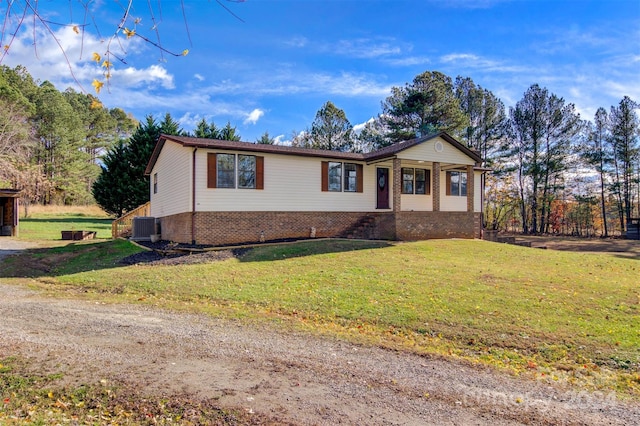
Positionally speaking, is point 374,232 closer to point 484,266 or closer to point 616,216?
point 484,266

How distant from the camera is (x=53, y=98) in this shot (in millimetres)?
39875

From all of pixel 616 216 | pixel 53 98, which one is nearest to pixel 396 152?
pixel 616 216

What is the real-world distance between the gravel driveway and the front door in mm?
13266

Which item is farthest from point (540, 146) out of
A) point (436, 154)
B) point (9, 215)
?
point (9, 215)

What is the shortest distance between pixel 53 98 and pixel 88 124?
9.22 meters

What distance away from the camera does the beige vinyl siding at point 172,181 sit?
14759mm

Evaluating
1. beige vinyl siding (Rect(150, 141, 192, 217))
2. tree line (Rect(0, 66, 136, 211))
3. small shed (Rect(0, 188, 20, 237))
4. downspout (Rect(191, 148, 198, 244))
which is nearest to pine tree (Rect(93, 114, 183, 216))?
tree line (Rect(0, 66, 136, 211))

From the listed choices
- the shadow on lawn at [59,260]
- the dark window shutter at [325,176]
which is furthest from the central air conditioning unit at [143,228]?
the dark window shutter at [325,176]

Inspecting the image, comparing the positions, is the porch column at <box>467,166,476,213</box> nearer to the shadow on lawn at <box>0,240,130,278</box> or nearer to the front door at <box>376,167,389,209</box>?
the front door at <box>376,167,389,209</box>

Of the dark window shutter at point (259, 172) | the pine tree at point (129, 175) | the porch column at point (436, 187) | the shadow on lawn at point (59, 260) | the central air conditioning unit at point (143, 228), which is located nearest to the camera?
the shadow on lawn at point (59, 260)

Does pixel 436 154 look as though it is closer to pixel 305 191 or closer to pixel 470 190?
pixel 470 190

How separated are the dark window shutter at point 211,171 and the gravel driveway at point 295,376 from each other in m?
8.78

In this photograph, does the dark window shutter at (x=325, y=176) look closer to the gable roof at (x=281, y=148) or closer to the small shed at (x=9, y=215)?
the gable roof at (x=281, y=148)

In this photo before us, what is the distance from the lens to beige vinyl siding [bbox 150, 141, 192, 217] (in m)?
14.8
